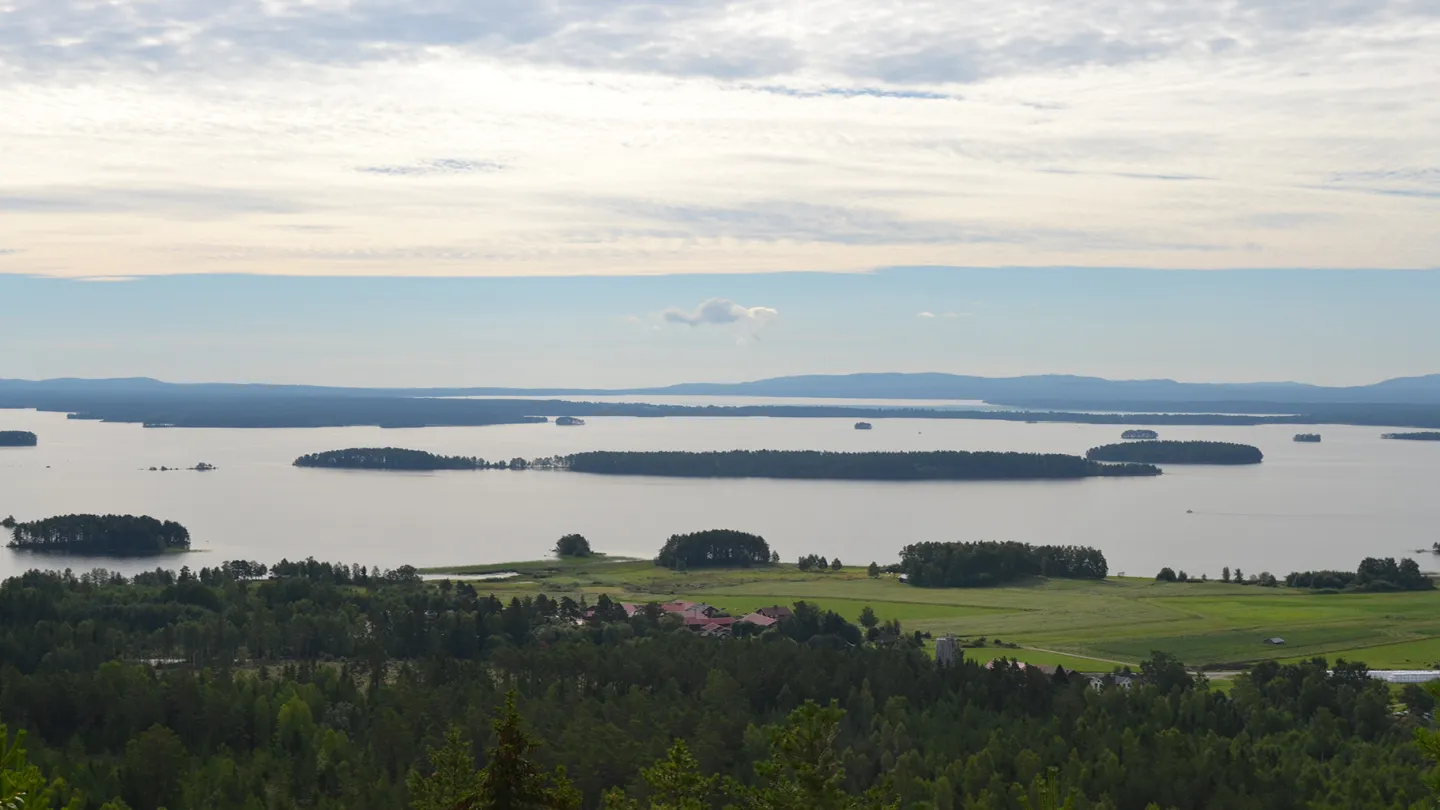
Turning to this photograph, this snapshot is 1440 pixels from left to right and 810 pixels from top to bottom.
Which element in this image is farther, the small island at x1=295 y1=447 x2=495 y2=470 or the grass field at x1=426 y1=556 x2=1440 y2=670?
the small island at x1=295 y1=447 x2=495 y2=470

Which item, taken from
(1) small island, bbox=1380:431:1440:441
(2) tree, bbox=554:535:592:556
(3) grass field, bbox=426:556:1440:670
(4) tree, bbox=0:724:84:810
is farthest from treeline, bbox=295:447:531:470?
(4) tree, bbox=0:724:84:810

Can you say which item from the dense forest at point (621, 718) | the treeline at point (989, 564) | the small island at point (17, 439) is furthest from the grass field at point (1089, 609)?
the small island at point (17, 439)

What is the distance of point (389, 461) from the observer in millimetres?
128000

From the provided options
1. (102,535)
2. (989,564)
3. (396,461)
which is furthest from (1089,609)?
(396,461)

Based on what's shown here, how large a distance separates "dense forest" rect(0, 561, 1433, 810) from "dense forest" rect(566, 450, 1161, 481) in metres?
79.5

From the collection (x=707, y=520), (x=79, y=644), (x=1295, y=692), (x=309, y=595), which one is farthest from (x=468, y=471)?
(x=1295, y=692)

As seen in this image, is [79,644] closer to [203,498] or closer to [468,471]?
[203,498]

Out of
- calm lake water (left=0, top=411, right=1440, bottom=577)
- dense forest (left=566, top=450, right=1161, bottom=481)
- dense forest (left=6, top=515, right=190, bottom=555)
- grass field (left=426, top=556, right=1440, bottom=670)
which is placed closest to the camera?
grass field (left=426, top=556, right=1440, bottom=670)

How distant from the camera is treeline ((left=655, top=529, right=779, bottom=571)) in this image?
61656 mm

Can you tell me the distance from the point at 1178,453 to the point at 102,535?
9661cm

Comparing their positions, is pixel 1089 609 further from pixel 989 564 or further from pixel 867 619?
pixel 989 564

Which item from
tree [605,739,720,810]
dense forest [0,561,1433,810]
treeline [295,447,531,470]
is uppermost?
tree [605,739,720,810]

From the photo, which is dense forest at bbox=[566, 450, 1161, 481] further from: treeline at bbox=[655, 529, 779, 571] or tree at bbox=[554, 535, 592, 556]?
treeline at bbox=[655, 529, 779, 571]

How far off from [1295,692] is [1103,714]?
650cm
